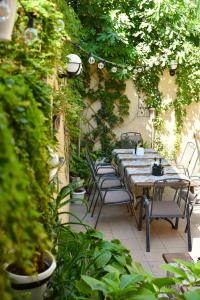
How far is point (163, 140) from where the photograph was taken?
722 cm

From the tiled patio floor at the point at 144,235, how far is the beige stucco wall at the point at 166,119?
209 cm

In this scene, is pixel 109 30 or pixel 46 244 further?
pixel 109 30

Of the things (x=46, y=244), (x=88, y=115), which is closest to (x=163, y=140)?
(x=88, y=115)

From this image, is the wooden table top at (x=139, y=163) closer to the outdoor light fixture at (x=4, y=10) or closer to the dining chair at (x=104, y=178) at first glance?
the dining chair at (x=104, y=178)

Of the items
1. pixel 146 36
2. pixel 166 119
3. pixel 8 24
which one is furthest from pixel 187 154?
pixel 8 24

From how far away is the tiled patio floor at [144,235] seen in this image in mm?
4074

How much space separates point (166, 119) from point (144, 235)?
3.21 metres

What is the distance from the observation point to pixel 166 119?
23.6 ft

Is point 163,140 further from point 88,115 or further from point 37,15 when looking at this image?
point 37,15

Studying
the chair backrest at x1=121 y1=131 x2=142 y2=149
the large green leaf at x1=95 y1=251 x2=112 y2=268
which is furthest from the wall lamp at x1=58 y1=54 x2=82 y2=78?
the chair backrest at x1=121 y1=131 x2=142 y2=149

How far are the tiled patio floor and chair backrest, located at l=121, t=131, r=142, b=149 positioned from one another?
154cm

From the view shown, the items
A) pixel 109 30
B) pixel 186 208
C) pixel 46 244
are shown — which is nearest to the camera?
pixel 46 244

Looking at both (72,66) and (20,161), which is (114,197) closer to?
(72,66)

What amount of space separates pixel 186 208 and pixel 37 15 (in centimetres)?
337
